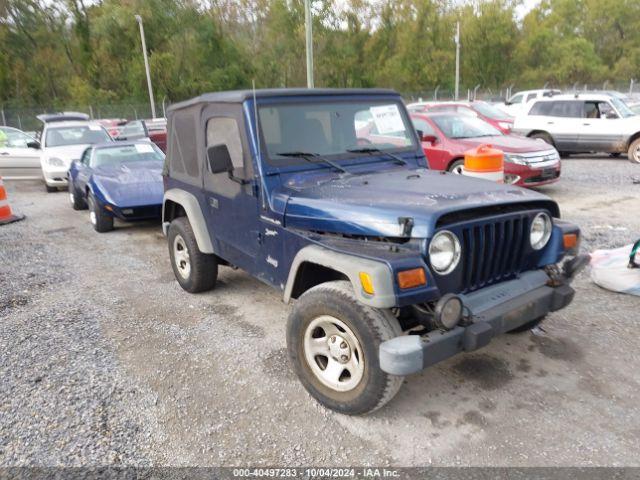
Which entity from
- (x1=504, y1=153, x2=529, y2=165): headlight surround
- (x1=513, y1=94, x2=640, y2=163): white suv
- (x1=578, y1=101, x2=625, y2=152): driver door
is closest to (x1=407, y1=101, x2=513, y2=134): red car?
(x1=513, y1=94, x2=640, y2=163): white suv

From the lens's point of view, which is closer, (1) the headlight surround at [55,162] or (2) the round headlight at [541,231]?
(2) the round headlight at [541,231]

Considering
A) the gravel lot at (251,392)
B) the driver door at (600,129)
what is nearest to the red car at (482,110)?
the driver door at (600,129)

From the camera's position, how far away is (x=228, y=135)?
13.1 feet

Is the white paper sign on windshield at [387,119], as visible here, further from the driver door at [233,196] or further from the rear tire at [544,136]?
the rear tire at [544,136]

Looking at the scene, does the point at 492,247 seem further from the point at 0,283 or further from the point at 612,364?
the point at 0,283

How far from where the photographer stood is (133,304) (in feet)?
16.3

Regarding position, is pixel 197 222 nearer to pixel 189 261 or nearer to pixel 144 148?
pixel 189 261

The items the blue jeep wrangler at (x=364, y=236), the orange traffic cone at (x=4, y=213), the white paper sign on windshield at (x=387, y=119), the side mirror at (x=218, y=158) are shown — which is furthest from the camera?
the orange traffic cone at (x=4, y=213)

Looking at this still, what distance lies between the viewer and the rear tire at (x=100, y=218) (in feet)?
25.4

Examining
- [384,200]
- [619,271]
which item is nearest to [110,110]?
[619,271]

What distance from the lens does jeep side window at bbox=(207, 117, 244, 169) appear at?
382cm

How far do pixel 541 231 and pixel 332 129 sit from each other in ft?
5.63

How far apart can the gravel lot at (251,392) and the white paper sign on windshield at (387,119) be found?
191cm

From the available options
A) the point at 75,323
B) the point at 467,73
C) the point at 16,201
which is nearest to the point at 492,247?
the point at 75,323
